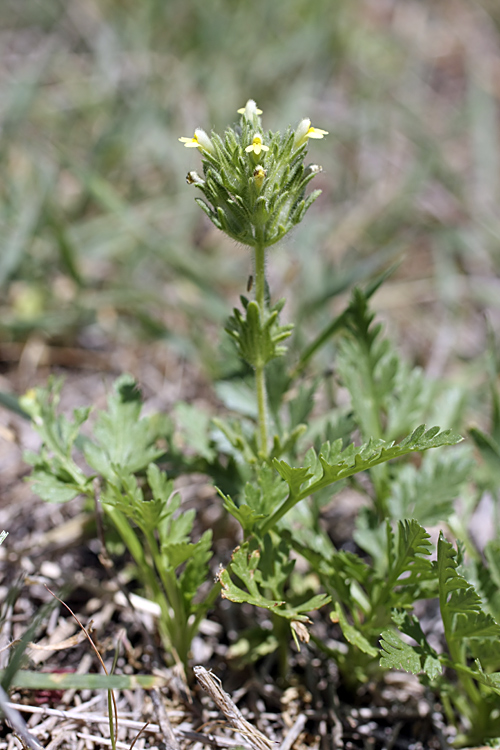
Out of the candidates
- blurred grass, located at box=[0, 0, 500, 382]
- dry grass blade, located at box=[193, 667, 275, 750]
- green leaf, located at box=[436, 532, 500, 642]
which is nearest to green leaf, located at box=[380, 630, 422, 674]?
green leaf, located at box=[436, 532, 500, 642]

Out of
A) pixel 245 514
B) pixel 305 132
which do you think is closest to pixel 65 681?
pixel 245 514

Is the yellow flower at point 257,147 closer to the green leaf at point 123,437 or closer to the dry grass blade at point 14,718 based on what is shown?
the green leaf at point 123,437

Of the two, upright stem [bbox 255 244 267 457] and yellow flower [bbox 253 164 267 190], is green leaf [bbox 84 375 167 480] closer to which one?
upright stem [bbox 255 244 267 457]

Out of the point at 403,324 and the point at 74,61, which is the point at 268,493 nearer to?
the point at 403,324

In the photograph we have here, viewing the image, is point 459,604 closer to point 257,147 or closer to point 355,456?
point 355,456

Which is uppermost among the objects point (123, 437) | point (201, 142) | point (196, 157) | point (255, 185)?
point (196, 157)
